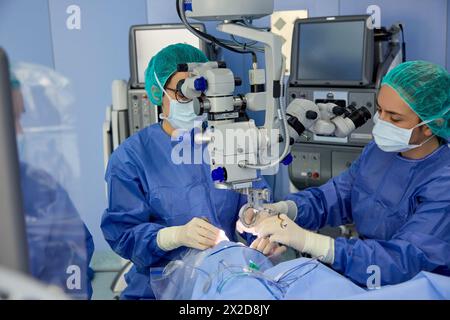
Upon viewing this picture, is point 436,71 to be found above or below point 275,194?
A: above

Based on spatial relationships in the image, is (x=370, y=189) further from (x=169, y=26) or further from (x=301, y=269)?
(x=169, y=26)

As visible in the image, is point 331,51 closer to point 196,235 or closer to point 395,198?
point 395,198

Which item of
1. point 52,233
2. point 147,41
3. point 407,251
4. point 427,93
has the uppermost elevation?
point 147,41

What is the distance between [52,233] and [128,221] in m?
0.86

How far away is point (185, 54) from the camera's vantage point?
6.24 feet

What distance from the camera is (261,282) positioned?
1.22 m

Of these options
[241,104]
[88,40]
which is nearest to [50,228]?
[241,104]

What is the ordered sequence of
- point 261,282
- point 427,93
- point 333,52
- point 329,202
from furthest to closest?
point 333,52
point 329,202
point 427,93
point 261,282

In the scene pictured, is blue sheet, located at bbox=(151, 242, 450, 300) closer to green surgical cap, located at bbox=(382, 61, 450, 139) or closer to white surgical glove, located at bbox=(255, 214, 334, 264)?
white surgical glove, located at bbox=(255, 214, 334, 264)

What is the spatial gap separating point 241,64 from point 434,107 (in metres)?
2.14

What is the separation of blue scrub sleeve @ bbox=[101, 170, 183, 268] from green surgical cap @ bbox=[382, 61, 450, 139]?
33.4 inches

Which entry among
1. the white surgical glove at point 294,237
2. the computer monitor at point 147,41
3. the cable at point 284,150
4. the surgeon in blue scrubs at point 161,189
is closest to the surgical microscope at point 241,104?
the cable at point 284,150

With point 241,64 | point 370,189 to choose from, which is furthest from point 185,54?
point 241,64

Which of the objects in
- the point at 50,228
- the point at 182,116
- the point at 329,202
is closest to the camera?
the point at 50,228
